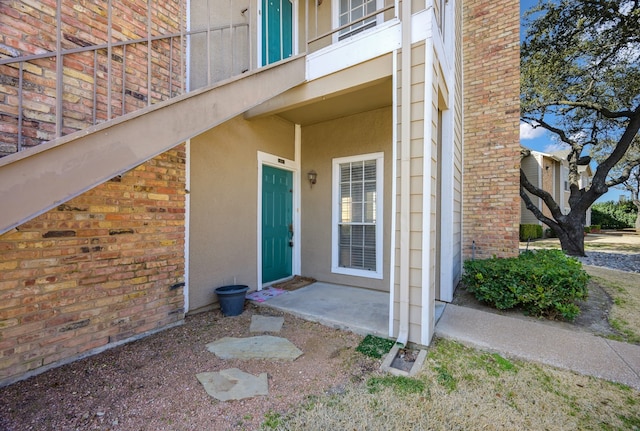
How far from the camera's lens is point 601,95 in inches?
362

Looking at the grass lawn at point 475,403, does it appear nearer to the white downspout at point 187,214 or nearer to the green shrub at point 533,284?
the green shrub at point 533,284

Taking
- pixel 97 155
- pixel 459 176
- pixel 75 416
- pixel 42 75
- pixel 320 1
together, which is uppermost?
pixel 320 1

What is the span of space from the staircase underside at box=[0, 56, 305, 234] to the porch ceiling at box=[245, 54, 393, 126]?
137 centimetres

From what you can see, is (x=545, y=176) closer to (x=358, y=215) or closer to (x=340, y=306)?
(x=358, y=215)

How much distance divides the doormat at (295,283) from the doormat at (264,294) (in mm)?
186

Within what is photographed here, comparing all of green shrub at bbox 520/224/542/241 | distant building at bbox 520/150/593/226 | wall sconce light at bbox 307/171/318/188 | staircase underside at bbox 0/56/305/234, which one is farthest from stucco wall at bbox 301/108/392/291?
distant building at bbox 520/150/593/226

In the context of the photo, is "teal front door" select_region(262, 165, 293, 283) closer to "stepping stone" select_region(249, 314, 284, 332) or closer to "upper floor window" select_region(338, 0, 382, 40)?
"stepping stone" select_region(249, 314, 284, 332)

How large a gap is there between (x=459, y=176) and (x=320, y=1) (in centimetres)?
395

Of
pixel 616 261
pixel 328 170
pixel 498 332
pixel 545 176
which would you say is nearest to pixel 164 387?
pixel 498 332

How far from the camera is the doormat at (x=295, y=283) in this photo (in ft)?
16.4

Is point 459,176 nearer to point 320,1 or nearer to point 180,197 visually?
point 320,1

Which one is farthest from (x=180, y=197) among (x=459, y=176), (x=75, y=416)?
(x=459, y=176)

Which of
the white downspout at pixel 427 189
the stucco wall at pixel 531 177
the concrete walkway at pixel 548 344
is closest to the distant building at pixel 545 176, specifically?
the stucco wall at pixel 531 177

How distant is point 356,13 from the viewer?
189 inches
